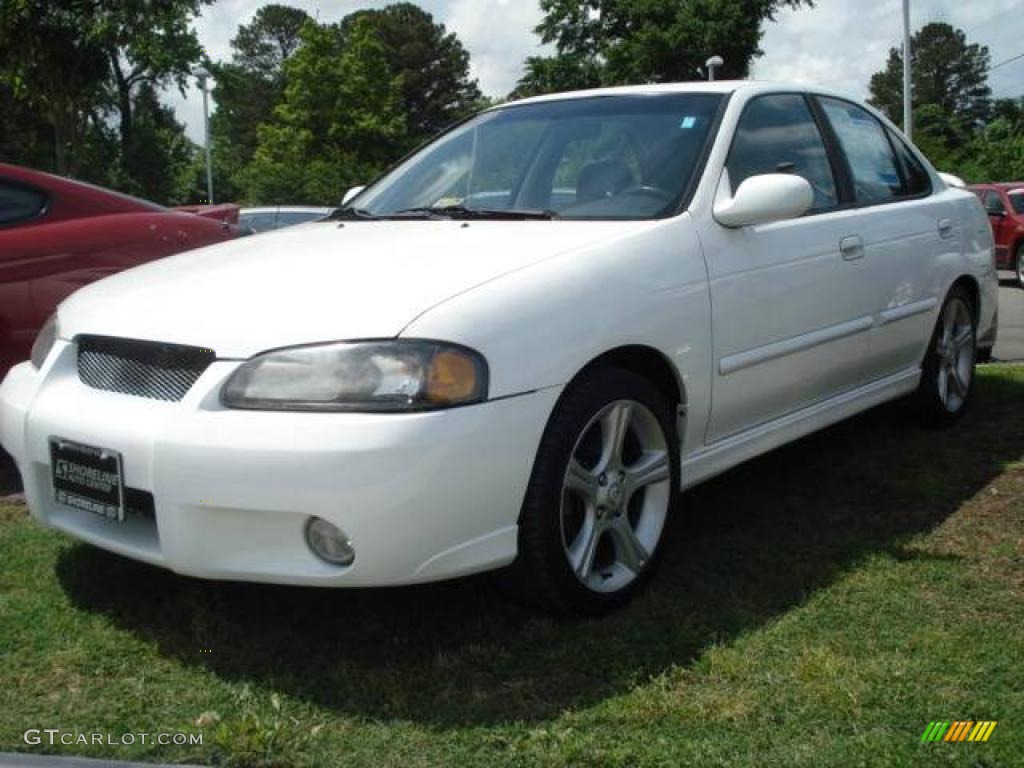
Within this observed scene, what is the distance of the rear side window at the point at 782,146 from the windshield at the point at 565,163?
157 millimetres

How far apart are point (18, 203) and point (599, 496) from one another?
323 centimetres

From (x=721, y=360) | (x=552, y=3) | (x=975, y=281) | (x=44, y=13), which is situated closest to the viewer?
(x=721, y=360)

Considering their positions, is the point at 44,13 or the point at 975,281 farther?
the point at 44,13

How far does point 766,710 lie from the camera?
2770 millimetres

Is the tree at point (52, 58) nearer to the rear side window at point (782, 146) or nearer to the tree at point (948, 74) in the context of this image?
the rear side window at point (782, 146)

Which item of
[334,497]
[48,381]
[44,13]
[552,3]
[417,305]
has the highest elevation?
[552,3]

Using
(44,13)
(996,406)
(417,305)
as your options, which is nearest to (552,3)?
(44,13)

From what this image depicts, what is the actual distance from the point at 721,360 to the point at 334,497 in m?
1.47

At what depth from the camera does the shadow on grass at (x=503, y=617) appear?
9.65 feet

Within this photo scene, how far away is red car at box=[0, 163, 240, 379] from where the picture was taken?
4926 mm

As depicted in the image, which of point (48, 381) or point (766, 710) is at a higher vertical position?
point (48, 381)

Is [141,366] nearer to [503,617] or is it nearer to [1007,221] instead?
[503,617]

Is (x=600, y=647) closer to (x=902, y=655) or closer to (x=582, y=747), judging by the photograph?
(x=582, y=747)

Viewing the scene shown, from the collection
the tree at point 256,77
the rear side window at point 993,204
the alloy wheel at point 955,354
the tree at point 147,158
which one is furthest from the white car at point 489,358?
the tree at point 256,77
